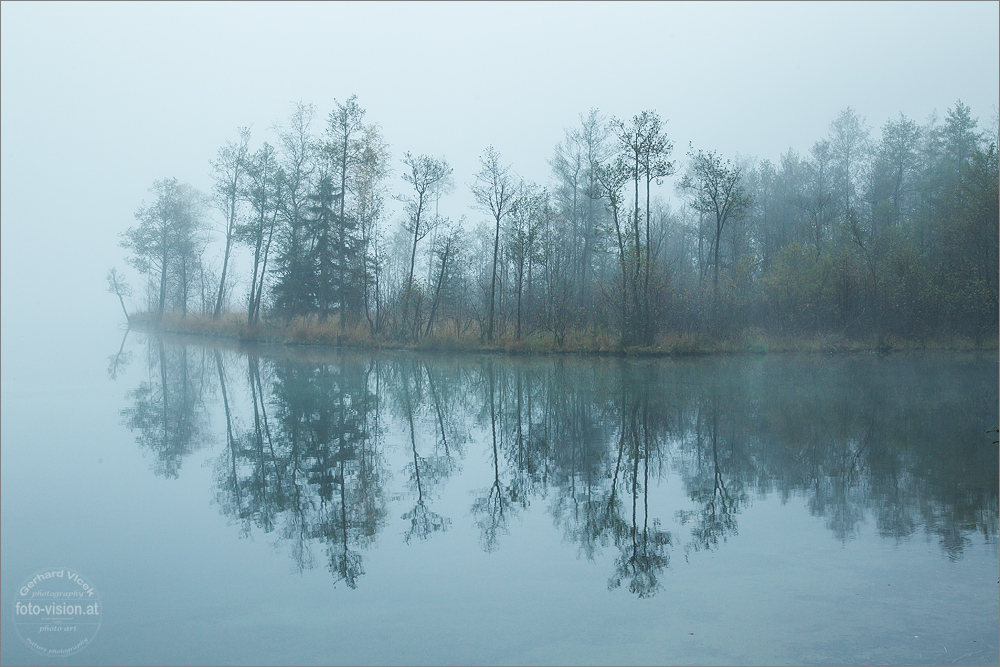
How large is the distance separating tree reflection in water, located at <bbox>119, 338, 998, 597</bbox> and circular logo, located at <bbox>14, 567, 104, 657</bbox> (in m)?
1.14

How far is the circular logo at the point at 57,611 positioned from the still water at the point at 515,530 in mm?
72

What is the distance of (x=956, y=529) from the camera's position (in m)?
4.98

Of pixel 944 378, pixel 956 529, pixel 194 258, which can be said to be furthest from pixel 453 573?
pixel 194 258

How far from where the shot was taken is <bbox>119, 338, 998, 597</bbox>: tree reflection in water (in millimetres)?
5047

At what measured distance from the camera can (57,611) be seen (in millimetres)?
3752

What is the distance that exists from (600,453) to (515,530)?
2.65 m

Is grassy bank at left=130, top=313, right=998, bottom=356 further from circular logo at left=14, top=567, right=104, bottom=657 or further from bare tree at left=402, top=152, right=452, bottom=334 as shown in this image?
circular logo at left=14, top=567, right=104, bottom=657

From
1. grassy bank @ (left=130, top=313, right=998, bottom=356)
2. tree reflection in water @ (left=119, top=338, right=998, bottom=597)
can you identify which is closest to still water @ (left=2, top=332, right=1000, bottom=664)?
tree reflection in water @ (left=119, top=338, right=998, bottom=597)

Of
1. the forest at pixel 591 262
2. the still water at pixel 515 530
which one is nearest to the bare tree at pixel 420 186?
the forest at pixel 591 262

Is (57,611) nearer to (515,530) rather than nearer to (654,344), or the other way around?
(515,530)

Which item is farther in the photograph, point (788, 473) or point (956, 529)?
point (788, 473)

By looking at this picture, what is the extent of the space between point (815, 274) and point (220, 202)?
3037 cm

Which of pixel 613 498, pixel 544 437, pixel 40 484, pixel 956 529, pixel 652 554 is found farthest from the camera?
pixel 544 437

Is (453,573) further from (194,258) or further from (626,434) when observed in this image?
(194,258)
